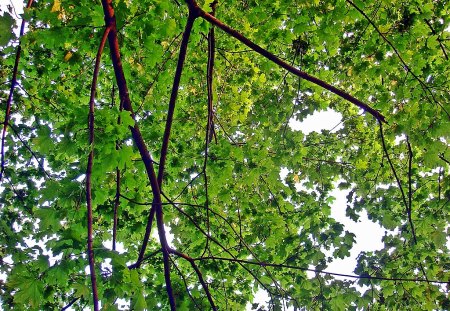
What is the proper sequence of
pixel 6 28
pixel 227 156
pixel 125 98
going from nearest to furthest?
pixel 6 28, pixel 125 98, pixel 227 156

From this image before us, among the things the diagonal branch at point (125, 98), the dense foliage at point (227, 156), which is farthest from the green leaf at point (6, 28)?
the diagonal branch at point (125, 98)

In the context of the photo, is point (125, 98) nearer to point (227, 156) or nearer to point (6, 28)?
point (6, 28)

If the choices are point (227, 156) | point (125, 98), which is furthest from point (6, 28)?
point (227, 156)

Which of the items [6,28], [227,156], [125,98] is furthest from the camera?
[227,156]

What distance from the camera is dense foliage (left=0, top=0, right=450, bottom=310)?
9.12 feet

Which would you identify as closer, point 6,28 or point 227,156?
point 6,28

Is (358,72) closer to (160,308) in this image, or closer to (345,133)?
(345,133)

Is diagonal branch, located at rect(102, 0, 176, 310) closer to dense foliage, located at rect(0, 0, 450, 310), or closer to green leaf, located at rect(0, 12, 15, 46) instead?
dense foliage, located at rect(0, 0, 450, 310)

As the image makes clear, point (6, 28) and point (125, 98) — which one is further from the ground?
point (6, 28)

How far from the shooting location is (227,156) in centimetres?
466

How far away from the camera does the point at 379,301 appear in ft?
15.7

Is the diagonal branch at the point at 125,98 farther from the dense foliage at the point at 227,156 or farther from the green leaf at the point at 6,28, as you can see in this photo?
the green leaf at the point at 6,28

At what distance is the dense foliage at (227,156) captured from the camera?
9.12ft

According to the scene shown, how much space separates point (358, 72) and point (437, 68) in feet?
2.61
